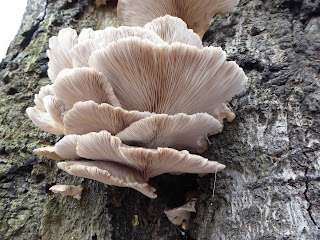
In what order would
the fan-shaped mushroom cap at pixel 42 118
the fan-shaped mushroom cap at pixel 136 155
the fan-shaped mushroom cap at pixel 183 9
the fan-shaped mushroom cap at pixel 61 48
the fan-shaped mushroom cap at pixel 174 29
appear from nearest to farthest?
the fan-shaped mushroom cap at pixel 136 155 → the fan-shaped mushroom cap at pixel 174 29 → the fan-shaped mushroom cap at pixel 61 48 → the fan-shaped mushroom cap at pixel 42 118 → the fan-shaped mushroom cap at pixel 183 9

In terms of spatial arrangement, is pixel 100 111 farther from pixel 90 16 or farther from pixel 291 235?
pixel 90 16

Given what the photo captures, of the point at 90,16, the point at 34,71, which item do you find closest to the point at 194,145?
the point at 34,71

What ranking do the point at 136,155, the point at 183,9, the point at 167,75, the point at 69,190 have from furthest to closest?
the point at 183,9
the point at 69,190
the point at 167,75
the point at 136,155

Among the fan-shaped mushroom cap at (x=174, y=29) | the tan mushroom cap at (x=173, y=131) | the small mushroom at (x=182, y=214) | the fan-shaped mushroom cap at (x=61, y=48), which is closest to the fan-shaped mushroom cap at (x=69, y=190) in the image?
the tan mushroom cap at (x=173, y=131)

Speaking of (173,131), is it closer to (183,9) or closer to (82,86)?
(82,86)

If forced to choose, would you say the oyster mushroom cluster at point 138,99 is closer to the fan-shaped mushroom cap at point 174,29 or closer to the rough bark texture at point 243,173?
the fan-shaped mushroom cap at point 174,29

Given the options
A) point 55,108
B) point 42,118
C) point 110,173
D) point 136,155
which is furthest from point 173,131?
point 42,118

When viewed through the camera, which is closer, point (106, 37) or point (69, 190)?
point (106, 37)

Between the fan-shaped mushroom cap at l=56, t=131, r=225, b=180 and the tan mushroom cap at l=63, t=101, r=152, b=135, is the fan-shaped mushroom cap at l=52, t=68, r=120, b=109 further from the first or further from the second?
the fan-shaped mushroom cap at l=56, t=131, r=225, b=180
